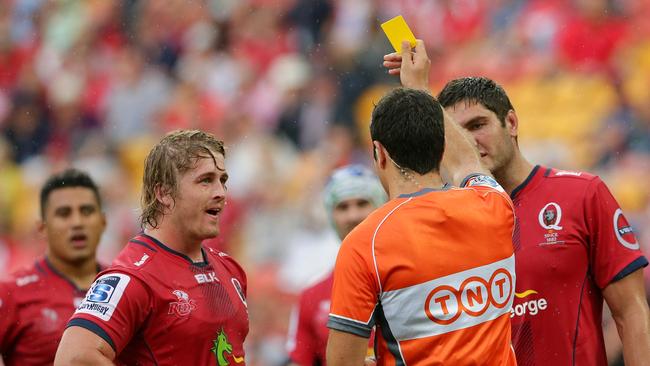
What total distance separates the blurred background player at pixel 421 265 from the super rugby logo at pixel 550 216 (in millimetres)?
760

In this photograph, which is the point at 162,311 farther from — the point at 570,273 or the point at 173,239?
the point at 570,273

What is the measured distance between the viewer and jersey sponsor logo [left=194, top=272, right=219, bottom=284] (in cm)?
459

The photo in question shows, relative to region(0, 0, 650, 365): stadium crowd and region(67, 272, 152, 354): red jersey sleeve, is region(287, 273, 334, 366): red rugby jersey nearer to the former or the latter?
region(0, 0, 650, 365): stadium crowd

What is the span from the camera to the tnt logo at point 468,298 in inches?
154

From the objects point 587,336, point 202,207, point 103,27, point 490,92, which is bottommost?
point 587,336

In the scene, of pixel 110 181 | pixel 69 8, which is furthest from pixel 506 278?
pixel 69 8

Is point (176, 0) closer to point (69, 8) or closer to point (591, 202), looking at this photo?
point (69, 8)

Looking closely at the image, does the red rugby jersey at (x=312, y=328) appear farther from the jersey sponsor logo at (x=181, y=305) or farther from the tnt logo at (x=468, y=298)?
the tnt logo at (x=468, y=298)

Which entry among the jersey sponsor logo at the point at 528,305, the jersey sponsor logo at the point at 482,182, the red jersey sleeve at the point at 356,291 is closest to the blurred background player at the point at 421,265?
the red jersey sleeve at the point at 356,291

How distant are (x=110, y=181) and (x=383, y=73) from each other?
164 inches

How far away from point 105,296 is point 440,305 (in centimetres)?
134

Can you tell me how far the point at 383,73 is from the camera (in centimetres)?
1203

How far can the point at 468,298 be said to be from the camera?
3965 mm

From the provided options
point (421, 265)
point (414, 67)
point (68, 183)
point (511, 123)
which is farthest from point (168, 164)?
point (68, 183)
